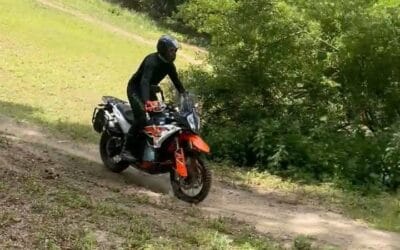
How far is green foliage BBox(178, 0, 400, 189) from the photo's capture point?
10.1 m

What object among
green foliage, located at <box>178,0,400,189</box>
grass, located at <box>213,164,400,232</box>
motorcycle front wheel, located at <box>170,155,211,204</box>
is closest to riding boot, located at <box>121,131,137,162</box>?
motorcycle front wheel, located at <box>170,155,211,204</box>

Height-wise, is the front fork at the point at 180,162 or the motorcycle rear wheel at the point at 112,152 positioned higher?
the front fork at the point at 180,162

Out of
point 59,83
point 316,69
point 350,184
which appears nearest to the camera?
point 350,184

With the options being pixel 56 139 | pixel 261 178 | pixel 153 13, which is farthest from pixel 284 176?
pixel 153 13

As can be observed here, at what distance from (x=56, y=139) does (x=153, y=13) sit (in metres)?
28.4

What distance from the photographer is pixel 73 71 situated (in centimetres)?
1805

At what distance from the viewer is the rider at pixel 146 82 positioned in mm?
7512

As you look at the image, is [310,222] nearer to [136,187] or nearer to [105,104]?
[136,187]

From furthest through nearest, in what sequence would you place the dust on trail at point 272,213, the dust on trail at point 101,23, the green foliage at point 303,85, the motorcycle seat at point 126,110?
the dust on trail at point 101,23
the green foliage at point 303,85
the motorcycle seat at point 126,110
the dust on trail at point 272,213

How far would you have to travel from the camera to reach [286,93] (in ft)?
36.7

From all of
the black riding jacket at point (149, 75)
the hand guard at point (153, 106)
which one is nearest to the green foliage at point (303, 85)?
the black riding jacket at point (149, 75)

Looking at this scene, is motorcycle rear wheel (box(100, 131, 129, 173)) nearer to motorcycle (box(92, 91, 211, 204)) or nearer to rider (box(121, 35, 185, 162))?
rider (box(121, 35, 185, 162))

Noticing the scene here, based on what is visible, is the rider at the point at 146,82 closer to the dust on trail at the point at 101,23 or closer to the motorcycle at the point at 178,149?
the motorcycle at the point at 178,149

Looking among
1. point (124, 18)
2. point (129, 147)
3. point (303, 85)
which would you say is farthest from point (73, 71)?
point (124, 18)
